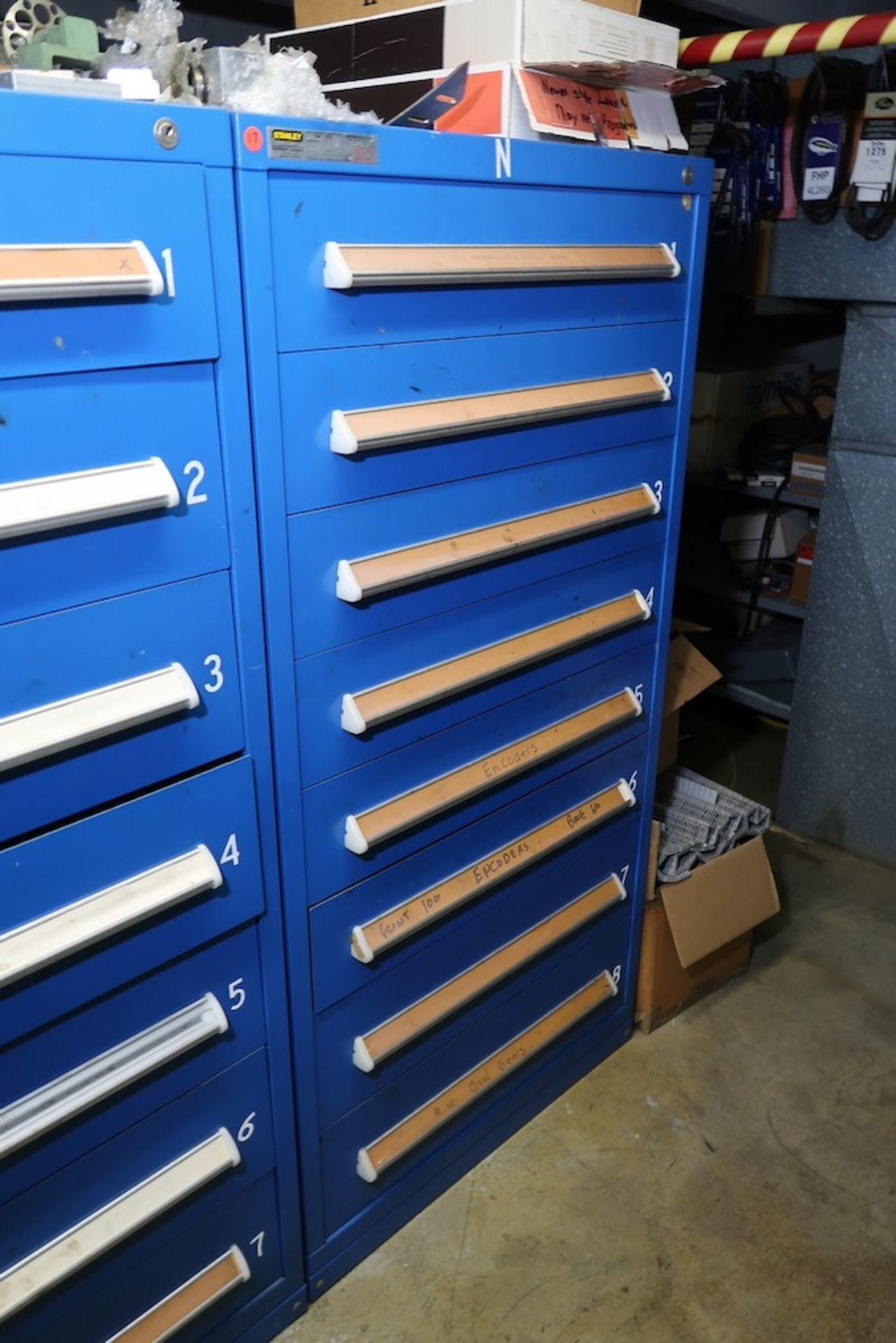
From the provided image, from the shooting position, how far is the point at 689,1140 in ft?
6.04

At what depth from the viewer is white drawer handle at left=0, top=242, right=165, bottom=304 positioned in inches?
33.5

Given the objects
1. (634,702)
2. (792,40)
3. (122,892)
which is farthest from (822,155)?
(122,892)

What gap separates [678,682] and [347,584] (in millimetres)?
991

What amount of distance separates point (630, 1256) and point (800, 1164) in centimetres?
38

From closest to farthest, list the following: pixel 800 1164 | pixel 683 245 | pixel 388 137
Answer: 1. pixel 388 137
2. pixel 683 245
3. pixel 800 1164

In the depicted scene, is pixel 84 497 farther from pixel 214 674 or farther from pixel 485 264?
pixel 485 264

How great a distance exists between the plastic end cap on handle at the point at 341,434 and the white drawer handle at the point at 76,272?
0.26 meters

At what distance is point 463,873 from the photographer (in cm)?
154

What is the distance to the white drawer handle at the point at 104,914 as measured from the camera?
3.35 feet

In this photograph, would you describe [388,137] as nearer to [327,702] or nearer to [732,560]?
[327,702]

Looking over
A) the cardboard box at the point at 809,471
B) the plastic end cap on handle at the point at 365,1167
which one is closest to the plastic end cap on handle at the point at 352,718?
the plastic end cap on handle at the point at 365,1167

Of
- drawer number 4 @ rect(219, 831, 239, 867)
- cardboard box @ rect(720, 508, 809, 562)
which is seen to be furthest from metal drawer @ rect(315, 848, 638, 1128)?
cardboard box @ rect(720, 508, 809, 562)

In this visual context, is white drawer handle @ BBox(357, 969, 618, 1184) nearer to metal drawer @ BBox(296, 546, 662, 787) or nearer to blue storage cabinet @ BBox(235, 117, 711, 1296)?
blue storage cabinet @ BBox(235, 117, 711, 1296)

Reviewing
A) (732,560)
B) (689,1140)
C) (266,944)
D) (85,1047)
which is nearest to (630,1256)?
(689,1140)
